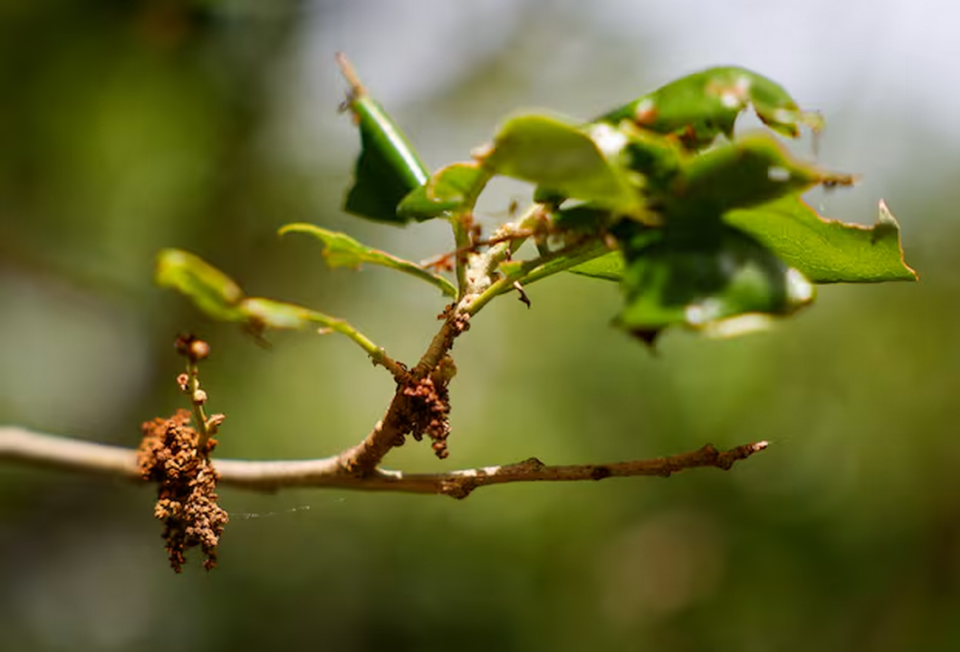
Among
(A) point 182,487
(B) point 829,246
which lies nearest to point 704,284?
(B) point 829,246

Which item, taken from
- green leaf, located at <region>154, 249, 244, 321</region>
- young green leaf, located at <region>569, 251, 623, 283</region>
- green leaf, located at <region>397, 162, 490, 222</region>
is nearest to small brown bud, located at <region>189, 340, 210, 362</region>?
green leaf, located at <region>154, 249, 244, 321</region>

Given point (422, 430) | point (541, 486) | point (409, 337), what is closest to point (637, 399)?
point (541, 486)

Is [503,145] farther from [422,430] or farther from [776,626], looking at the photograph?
[776,626]

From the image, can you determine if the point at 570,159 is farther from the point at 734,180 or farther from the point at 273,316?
the point at 273,316

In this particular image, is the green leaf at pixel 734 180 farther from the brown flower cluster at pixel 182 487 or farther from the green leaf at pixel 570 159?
the brown flower cluster at pixel 182 487

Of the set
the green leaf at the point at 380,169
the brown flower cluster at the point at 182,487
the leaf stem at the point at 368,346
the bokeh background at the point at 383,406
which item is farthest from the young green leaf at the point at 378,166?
the bokeh background at the point at 383,406
